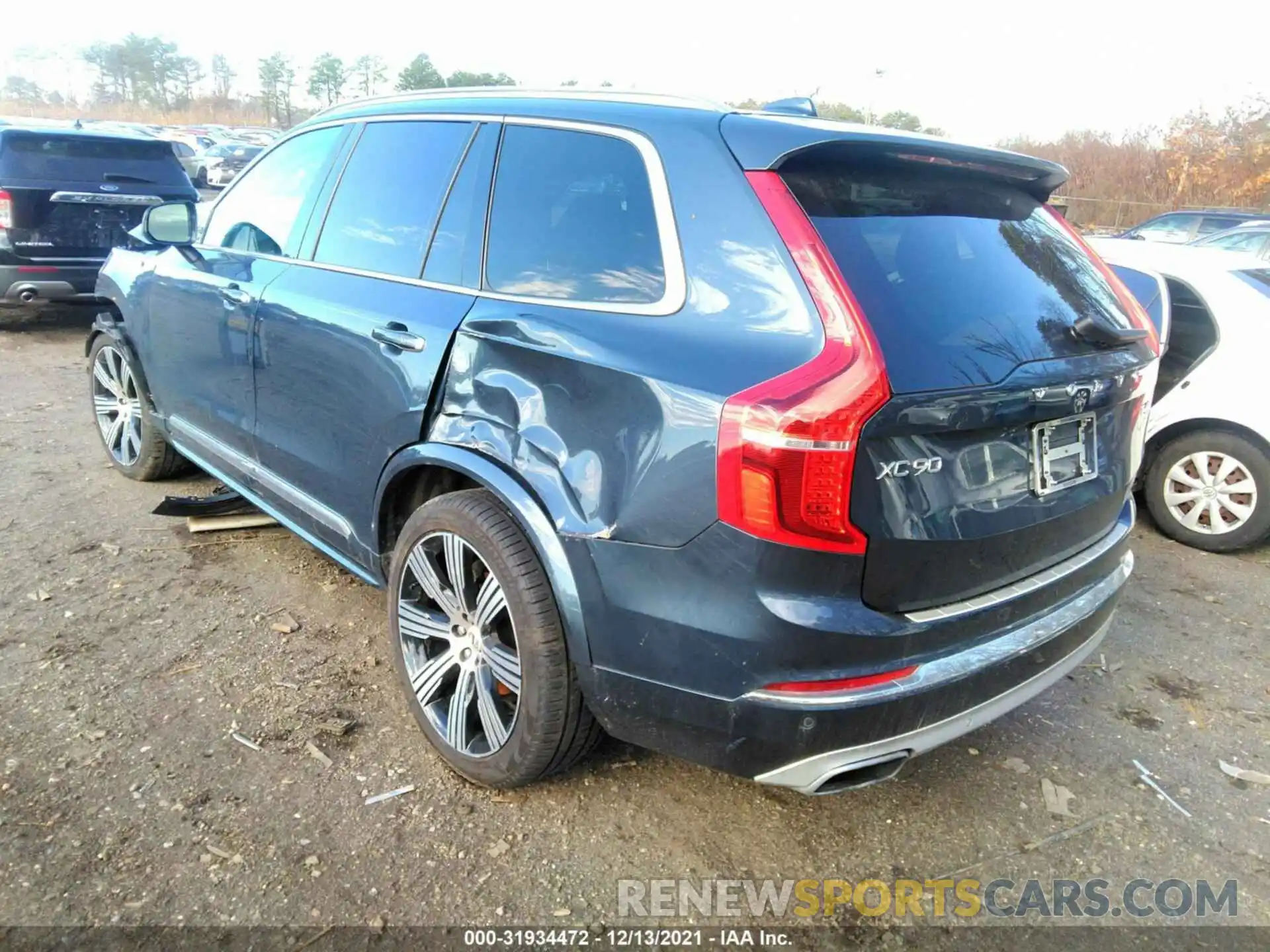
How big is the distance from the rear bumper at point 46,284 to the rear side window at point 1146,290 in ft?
25.8

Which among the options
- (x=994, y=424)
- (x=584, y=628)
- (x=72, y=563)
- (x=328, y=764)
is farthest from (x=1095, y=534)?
(x=72, y=563)

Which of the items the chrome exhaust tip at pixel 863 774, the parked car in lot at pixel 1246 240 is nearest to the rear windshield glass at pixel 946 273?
the chrome exhaust tip at pixel 863 774

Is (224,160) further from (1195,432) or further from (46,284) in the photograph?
(1195,432)

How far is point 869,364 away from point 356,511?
188 centimetres

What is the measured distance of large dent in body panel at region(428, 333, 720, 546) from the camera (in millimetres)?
1980

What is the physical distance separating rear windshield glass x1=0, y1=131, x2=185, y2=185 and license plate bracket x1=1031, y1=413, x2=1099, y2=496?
28.9ft

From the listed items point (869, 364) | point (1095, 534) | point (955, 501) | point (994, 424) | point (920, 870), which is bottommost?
point (920, 870)

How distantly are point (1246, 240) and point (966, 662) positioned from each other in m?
13.6

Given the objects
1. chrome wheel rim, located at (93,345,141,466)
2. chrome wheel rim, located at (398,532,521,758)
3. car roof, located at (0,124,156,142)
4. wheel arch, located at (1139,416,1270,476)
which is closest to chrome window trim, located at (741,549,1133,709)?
chrome wheel rim, located at (398,532,521,758)

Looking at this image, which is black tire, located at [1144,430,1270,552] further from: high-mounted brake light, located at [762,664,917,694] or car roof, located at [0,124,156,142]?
car roof, located at [0,124,156,142]

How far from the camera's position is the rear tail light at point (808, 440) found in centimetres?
183

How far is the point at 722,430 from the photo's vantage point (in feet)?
6.21

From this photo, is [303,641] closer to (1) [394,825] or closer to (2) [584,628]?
(1) [394,825]

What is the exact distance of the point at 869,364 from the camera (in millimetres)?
1864
